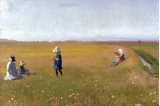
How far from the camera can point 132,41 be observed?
235 centimetres

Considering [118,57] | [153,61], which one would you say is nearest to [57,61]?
[118,57]

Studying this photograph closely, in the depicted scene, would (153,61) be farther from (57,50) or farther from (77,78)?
(57,50)

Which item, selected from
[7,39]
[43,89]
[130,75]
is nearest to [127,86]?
[130,75]

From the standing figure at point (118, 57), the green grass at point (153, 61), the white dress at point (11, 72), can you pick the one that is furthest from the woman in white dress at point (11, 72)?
the green grass at point (153, 61)

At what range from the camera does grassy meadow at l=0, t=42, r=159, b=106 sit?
232cm

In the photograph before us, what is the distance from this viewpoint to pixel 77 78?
2.35 meters

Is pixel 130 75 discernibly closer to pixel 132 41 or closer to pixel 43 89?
pixel 132 41

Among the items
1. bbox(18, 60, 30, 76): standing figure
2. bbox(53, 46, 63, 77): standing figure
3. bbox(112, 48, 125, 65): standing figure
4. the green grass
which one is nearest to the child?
bbox(18, 60, 30, 76): standing figure

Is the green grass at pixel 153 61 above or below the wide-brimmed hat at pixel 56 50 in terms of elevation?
below

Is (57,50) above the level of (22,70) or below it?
above

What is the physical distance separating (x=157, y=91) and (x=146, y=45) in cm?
26

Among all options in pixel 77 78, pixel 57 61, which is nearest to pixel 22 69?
pixel 57 61

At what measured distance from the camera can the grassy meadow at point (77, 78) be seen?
232cm

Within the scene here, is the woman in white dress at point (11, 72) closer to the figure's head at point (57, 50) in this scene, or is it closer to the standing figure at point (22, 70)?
the standing figure at point (22, 70)
